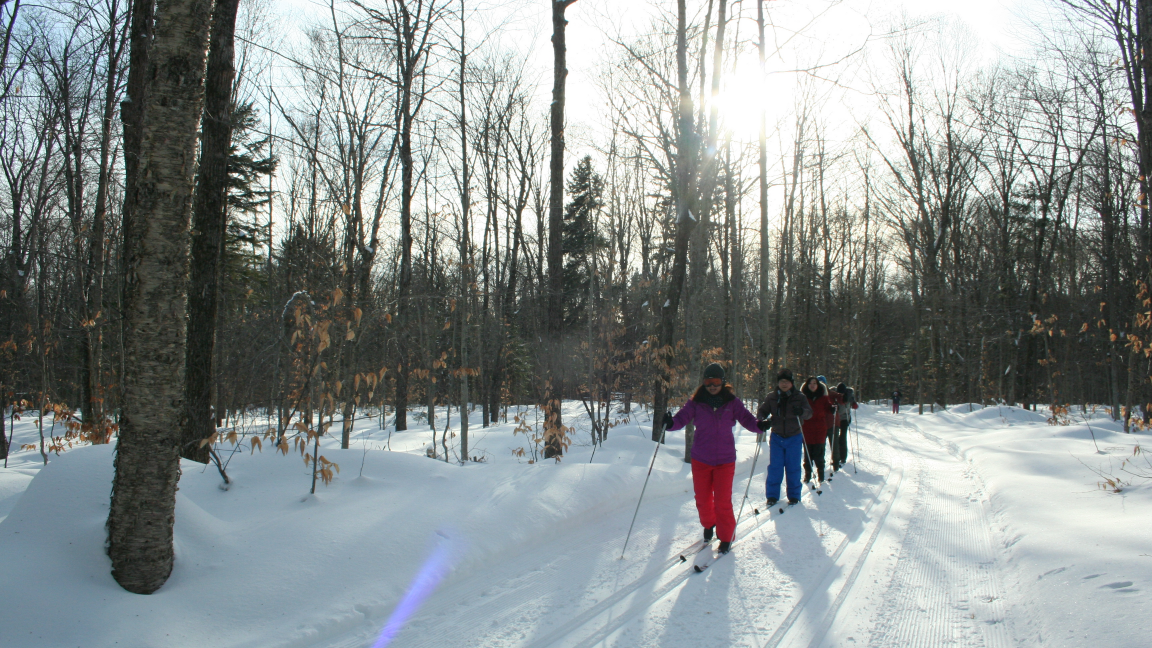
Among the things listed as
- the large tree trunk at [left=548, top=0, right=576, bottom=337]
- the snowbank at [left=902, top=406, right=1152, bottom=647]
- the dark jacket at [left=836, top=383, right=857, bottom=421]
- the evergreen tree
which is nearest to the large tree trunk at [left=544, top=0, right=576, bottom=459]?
the large tree trunk at [left=548, top=0, right=576, bottom=337]

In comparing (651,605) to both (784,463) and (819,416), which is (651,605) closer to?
(784,463)

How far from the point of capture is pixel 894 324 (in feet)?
150

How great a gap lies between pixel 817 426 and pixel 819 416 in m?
0.19

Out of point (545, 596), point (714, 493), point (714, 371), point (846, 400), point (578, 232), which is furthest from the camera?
point (578, 232)

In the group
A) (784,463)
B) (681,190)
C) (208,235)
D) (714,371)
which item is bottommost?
(784,463)

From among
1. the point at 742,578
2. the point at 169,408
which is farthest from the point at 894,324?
the point at 169,408

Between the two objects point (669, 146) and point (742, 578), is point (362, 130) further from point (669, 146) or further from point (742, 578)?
point (742, 578)

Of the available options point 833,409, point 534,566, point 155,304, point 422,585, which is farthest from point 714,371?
point 833,409

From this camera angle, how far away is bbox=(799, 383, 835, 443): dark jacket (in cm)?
909

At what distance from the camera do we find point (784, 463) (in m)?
7.57

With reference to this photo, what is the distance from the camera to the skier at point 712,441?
5.61 meters

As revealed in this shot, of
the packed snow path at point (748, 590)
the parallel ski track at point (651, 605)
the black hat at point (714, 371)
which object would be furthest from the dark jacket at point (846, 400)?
the black hat at point (714, 371)

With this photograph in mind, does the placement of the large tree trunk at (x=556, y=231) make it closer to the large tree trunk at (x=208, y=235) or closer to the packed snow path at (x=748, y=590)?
the packed snow path at (x=748, y=590)

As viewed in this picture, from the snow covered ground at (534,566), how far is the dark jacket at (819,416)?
1.88 metres
